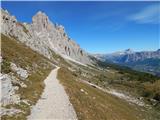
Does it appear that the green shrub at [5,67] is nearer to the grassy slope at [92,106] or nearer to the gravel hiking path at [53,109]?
A: the gravel hiking path at [53,109]

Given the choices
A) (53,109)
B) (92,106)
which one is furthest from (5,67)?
(53,109)

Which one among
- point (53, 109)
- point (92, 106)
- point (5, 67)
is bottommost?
point (92, 106)

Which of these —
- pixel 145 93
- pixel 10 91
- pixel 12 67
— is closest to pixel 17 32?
pixel 145 93

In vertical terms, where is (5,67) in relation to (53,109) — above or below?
above

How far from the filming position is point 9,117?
26.2 metres

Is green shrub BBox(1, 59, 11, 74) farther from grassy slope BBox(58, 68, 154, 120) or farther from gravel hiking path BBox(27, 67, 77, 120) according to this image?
grassy slope BBox(58, 68, 154, 120)

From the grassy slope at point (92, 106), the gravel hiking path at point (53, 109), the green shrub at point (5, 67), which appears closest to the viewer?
the gravel hiking path at point (53, 109)

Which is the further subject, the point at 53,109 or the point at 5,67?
the point at 5,67

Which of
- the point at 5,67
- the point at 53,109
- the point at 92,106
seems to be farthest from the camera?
the point at 5,67

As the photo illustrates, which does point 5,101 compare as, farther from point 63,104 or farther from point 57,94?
point 57,94

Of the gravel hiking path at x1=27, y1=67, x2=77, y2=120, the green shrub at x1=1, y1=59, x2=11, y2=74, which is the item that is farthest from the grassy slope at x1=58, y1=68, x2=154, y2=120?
the green shrub at x1=1, y1=59, x2=11, y2=74

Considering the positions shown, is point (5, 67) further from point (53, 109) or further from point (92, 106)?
point (53, 109)

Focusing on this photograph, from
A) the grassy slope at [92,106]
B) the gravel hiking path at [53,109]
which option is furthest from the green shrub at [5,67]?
the grassy slope at [92,106]

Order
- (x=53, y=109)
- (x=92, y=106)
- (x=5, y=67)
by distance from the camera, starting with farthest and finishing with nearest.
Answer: (x=5, y=67) → (x=92, y=106) → (x=53, y=109)
